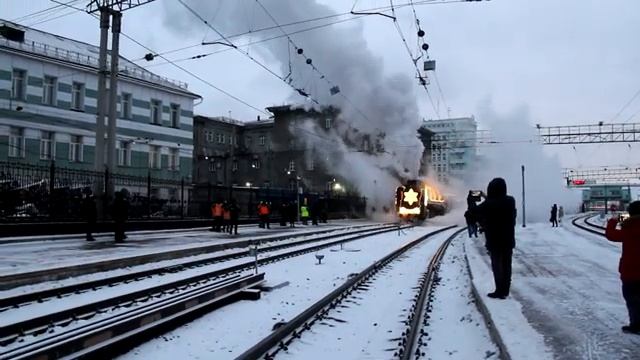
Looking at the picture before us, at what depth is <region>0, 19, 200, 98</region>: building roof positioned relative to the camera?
112 feet

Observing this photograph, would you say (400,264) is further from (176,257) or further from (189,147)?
(189,147)

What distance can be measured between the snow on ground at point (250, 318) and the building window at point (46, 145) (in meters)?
27.9

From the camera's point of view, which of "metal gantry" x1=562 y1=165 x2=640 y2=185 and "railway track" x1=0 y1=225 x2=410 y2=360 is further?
"metal gantry" x1=562 y1=165 x2=640 y2=185

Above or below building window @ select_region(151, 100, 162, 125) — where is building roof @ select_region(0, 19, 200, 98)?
above

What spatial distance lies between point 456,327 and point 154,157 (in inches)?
1593

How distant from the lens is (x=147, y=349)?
5.86 metres

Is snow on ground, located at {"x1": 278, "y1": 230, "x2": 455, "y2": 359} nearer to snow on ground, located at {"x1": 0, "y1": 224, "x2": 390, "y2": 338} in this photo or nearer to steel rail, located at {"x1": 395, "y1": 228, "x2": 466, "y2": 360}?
steel rail, located at {"x1": 395, "y1": 228, "x2": 466, "y2": 360}

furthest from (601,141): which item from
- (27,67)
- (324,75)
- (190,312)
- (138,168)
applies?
(190,312)

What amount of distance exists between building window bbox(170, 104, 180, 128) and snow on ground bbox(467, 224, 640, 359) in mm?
36557

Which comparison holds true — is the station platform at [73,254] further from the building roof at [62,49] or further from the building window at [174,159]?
the building window at [174,159]

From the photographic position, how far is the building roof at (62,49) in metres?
34.2

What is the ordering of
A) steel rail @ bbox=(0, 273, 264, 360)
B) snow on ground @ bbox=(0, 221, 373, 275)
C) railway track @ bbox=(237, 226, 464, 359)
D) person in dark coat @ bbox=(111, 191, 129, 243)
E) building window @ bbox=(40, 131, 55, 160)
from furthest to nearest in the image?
1. building window @ bbox=(40, 131, 55, 160)
2. person in dark coat @ bbox=(111, 191, 129, 243)
3. snow on ground @ bbox=(0, 221, 373, 275)
4. railway track @ bbox=(237, 226, 464, 359)
5. steel rail @ bbox=(0, 273, 264, 360)

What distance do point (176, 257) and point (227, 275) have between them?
3486mm

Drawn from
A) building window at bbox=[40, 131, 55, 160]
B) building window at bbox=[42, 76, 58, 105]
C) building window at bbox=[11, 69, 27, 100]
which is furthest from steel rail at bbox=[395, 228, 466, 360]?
building window at bbox=[42, 76, 58, 105]
